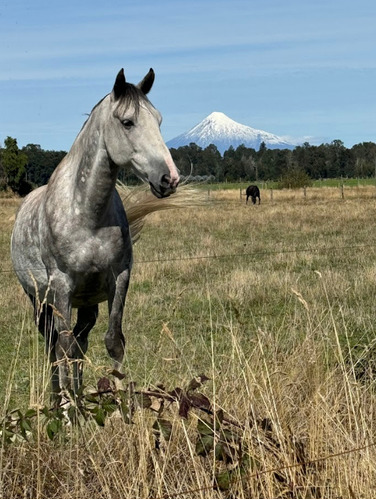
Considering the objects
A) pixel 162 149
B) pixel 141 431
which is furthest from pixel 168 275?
pixel 141 431

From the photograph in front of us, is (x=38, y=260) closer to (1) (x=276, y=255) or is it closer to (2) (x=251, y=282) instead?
(2) (x=251, y=282)

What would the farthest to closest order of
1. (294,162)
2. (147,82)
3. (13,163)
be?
(294,162)
(13,163)
(147,82)

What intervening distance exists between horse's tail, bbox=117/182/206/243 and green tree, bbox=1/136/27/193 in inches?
2393

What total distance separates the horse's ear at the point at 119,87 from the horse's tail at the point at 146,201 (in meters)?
1.20

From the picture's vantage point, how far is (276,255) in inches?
559

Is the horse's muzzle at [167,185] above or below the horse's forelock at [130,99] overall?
below

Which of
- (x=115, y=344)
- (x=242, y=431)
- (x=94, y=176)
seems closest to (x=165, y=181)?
(x=94, y=176)

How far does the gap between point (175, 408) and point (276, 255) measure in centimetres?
1074

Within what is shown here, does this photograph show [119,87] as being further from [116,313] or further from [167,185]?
[116,313]

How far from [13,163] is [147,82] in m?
64.4

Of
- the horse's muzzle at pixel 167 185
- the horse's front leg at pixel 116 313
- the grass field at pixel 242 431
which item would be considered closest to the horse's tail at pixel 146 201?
the grass field at pixel 242 431

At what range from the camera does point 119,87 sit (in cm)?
441

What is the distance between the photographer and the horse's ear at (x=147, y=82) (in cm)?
458

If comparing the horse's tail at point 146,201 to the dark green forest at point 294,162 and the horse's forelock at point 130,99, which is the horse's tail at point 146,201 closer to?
the horse's forelock at point 130,99
